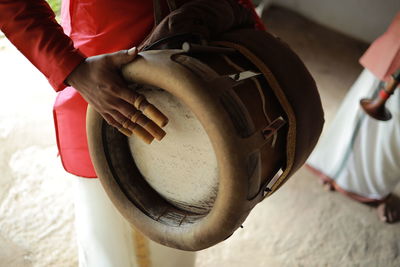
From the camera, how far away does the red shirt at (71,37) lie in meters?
0.62

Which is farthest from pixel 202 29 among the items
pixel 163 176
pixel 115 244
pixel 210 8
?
pixel 115 244

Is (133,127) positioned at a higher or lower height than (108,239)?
higher

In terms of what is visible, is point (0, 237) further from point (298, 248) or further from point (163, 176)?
point (298, 248)

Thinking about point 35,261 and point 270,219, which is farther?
point 270,219

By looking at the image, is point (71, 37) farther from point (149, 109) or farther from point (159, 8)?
point (149, 109)

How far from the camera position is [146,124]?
618 mm

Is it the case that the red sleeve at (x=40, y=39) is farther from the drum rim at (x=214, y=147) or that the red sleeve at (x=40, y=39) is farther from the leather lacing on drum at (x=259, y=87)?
the leather lacing on drum at (x=259, y=87)

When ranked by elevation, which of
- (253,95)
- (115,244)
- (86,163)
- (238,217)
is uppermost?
(253,95)

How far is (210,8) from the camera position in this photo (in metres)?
0.73

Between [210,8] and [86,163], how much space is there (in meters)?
0.44

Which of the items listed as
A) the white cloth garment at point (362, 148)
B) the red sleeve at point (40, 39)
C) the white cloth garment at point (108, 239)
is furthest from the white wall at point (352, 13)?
the red sleeve at point (40, 39)

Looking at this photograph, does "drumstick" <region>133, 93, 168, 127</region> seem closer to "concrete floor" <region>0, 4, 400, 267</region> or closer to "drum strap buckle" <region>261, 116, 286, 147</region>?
"drum strap buckle" <region>261, 116, 286, 147</region>

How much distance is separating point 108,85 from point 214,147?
0.19 m

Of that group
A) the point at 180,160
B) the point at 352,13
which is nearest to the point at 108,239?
the point at 180,160
